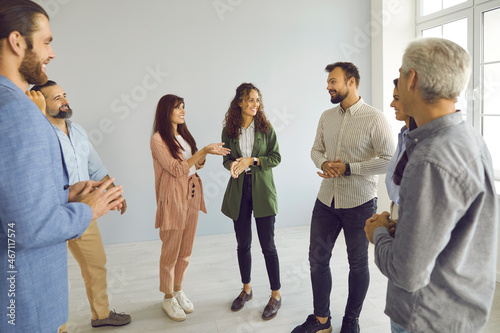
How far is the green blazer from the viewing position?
2.46 m

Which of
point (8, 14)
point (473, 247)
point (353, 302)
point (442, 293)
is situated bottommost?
point (353, 302)

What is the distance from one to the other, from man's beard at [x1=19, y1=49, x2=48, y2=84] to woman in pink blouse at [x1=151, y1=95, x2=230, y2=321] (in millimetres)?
1285

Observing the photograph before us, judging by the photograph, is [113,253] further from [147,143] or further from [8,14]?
[8,14]

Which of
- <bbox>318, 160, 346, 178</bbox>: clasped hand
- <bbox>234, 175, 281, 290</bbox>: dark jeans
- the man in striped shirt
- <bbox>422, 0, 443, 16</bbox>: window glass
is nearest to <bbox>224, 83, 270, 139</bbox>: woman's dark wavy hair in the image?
<bbox>234, 175, 281, 290</bbox>: dark jeans

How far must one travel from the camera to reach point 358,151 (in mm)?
2203

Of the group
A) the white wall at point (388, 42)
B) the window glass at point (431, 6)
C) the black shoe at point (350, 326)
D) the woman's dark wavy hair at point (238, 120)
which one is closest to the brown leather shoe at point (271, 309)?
the black shoe at point (350, 326)

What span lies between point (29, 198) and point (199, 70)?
3324 mm

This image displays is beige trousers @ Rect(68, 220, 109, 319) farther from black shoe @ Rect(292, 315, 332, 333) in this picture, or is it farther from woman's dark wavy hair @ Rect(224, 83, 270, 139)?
black shoe @ Rect(292, 315, 332, 333)

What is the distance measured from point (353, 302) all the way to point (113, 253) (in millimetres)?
2630

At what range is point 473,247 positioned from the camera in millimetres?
1073

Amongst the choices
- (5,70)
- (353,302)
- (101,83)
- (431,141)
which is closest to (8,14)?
(5,70)

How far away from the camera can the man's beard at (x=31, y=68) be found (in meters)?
1.12

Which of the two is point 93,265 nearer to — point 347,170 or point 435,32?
point 347,170

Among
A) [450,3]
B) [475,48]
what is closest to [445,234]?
[475,48]
